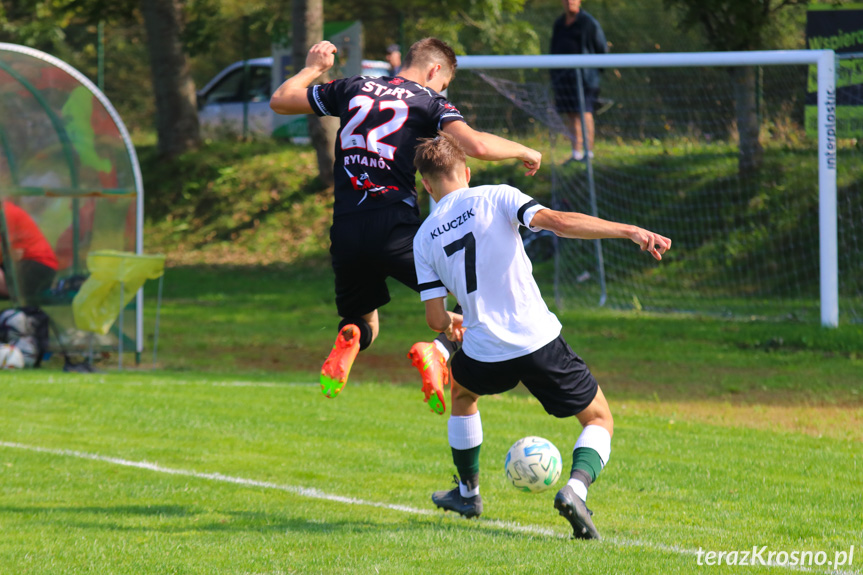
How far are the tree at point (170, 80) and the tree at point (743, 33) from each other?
11.3 meters

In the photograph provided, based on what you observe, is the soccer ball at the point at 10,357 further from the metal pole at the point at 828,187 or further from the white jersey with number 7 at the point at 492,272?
the metal pole at the point at 828,187

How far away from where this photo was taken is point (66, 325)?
40.4 feet

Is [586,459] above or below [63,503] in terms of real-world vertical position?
above

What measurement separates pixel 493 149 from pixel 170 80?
18774 millimetres

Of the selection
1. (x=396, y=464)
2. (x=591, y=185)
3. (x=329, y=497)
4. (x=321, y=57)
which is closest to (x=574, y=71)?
(x=591, y=185)

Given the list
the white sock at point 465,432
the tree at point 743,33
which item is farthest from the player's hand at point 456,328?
the tree at point 743,33

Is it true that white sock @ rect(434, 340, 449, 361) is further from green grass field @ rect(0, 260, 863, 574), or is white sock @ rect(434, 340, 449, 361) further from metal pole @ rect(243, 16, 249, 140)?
metal pole @ rect(243, 16, 249, 140)

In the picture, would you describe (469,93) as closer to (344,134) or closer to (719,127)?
(719,127)

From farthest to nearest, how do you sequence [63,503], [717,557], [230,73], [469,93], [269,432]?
[230,73] → [469,93] → [269,432] → [63,503] → [717,557]

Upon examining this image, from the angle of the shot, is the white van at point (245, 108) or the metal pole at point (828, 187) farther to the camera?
the white van at point (245, 108)

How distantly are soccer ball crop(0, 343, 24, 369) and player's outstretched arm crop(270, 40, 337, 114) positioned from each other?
716 cm

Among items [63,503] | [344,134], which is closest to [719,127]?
[344,134]

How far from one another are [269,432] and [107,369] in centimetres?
467

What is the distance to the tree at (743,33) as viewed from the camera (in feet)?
50.0
